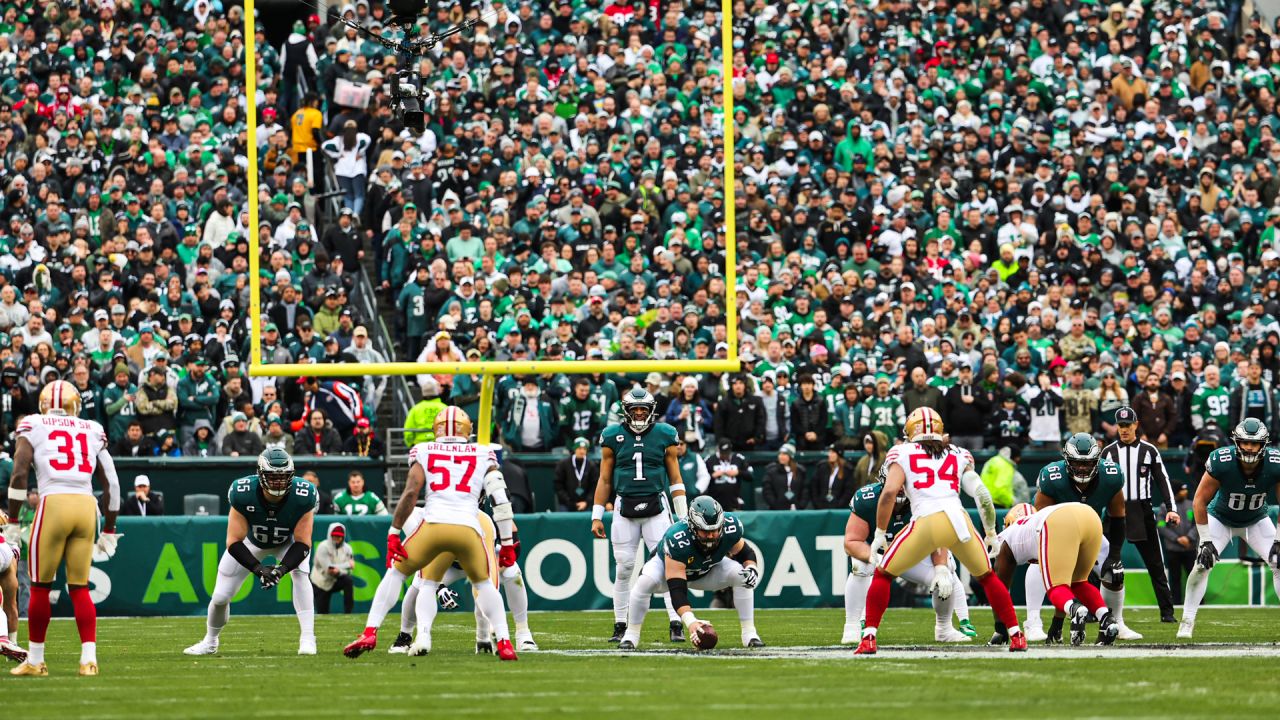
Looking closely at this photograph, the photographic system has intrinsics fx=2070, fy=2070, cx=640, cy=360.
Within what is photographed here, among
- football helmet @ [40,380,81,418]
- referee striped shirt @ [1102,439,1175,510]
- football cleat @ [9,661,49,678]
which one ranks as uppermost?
football helmet @ [40,380,81,418]

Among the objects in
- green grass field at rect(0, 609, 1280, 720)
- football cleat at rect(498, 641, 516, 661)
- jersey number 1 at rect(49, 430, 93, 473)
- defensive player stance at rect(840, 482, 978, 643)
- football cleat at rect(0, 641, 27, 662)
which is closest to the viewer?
green grass field at rect(0, 609, 1280, 720)

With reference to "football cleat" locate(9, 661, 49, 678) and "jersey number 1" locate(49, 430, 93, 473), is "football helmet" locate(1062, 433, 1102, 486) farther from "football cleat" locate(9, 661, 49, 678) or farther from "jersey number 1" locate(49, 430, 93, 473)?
"football cleat" locate(9, 661, 49, 678)

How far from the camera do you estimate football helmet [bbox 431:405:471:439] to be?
12.9m

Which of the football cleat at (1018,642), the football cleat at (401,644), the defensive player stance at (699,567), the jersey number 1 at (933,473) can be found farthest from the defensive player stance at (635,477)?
the football cleat at (1018,642)

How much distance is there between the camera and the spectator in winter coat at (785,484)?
66.4ft

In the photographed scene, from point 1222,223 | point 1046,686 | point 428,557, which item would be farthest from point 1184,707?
point 1222,223

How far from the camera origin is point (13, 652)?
12438 millimetres

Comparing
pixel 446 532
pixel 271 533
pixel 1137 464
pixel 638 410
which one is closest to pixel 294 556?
pixel 271 533

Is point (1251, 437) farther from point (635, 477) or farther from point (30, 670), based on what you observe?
point (30, 670)

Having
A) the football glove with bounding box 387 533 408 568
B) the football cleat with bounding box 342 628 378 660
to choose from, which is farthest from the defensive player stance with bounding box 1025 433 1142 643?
the football cleat with bounding box 342 628 378 660

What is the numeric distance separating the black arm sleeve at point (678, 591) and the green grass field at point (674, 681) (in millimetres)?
336

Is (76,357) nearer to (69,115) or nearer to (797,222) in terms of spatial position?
(69,115)

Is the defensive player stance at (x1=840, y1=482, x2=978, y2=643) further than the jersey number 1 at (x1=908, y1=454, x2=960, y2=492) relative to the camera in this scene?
Yes

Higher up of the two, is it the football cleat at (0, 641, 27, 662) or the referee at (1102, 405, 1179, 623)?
the referee at (1102, 405, 1179, 623)
